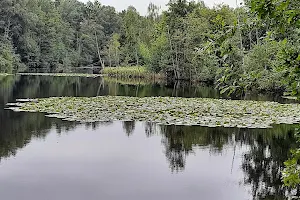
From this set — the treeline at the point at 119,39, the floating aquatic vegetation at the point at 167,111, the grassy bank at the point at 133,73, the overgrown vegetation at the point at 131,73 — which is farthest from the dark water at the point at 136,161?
the overgrown vegetation at the point at 131,73

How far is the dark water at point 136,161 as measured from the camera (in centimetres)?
664

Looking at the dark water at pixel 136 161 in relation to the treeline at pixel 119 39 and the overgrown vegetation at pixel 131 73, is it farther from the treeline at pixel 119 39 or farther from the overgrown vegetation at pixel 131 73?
the overgrown vegetation at pixel 131 73

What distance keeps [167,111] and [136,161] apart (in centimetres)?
A: 590

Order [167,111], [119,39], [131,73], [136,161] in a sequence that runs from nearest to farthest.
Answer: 1. [136,161]
2. [167,111]
3. [131,73]
4. [119,39]

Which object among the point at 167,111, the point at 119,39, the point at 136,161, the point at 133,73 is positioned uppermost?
the point at 119,39

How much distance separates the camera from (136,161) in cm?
856

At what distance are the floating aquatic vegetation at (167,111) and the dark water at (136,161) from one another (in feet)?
2.27

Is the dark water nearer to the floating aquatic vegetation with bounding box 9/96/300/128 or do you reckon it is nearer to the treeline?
the floating aquatic vegetation with bounding box 9/96/300/128

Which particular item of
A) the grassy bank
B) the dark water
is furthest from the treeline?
the dark water

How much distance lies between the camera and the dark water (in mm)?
6645

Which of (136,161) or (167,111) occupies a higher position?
(167,111)

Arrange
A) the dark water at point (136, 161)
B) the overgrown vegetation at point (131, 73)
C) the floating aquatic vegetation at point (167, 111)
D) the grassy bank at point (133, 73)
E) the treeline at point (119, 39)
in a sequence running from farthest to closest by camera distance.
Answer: the overgrown vegetation at point (131, 73) < the grassy bank at point (133, 73) < the treeline at point (119, 39) < the floating aquatic vegetation at point (167, 111) < the dark water at point (136, 161)

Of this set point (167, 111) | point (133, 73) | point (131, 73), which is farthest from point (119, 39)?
point (167, 111)

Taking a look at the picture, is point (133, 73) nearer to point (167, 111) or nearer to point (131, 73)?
point (131, 73)
